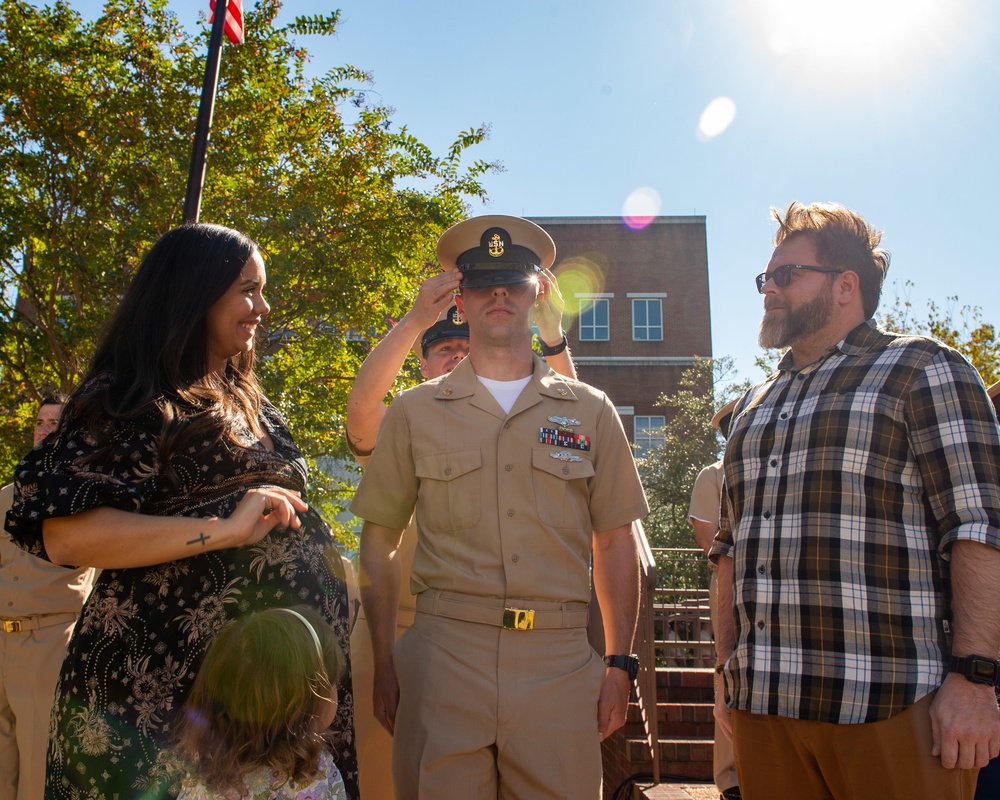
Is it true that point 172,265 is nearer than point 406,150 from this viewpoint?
Yes

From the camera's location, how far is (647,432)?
1070 inches

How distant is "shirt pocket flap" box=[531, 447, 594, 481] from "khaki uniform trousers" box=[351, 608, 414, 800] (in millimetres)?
943

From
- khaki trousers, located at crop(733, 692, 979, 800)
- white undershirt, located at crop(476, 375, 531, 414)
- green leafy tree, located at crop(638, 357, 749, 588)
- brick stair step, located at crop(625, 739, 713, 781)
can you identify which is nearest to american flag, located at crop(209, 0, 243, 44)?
white undershirt, located at crop(476, 375, 531, 414)

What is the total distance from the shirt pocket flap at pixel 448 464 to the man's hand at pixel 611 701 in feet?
2.61

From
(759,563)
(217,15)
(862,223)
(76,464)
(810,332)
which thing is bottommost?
(759,563)

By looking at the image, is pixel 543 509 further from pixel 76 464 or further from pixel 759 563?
pixel 76 464

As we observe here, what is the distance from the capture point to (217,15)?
6.83 m

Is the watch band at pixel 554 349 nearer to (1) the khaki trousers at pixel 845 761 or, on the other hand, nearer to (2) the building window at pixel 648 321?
(1) the khaki trousers at pixel 845 761

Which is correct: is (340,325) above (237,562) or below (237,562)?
above

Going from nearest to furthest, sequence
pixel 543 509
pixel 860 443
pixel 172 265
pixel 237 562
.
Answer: pixel 237 562, pixel 172 265, pixel 860 443, pixel 543 509

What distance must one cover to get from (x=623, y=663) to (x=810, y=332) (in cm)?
131

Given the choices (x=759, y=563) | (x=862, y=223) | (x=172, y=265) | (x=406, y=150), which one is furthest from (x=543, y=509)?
(x=406, y=150)

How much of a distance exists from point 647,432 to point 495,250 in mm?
24536

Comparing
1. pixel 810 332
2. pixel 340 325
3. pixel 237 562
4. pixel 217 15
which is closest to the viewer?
pixel 237 562
